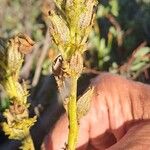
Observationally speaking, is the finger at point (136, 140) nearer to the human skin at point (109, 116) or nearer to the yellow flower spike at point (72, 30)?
the human skin at point (109, 116)

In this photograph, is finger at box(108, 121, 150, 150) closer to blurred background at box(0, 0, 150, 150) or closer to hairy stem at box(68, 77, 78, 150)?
hairy stem at box(68, 77, 78, 150)

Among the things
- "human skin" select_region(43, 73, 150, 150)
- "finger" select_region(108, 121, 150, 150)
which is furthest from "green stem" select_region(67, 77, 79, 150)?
"human skin" select_region(43, 73, 150, 150)

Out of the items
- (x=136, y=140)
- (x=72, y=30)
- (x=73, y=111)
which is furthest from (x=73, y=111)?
(x=136, y=140)

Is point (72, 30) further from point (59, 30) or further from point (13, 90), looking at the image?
point (13, 90)

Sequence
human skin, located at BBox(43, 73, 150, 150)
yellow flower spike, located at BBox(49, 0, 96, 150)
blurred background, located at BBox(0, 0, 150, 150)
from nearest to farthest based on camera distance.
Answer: yellow flower spike, located at BBox(49, 0, 96, 150), human skin, located at BBox(43, 73, 150, 150), blurred background, located at BBox(0, 0, 150, 150)

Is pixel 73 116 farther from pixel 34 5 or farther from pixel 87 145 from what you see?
pixel 34 5

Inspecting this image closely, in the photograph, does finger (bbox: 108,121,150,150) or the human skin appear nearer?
finger (bbox: 108,121,150,150)
